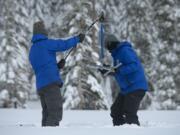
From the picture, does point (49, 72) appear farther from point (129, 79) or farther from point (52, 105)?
point (129, 79)

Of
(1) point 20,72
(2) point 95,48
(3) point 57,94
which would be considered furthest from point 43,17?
(3) point 57,94

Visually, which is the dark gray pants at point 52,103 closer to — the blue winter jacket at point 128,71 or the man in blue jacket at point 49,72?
the man in blue jacket at point 49,72

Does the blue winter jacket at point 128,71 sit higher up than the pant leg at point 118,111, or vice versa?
the blue winter jacket at point 128,71

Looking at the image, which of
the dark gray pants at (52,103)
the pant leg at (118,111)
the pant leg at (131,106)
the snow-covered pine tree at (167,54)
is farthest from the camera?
the snow-covered pine tree at (167,54)

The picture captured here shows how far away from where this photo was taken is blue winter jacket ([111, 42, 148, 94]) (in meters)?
9.45

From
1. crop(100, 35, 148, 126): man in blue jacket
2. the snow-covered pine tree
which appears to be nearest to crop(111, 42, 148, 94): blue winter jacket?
crop(100, 35, 148, 126): man in blue jacket

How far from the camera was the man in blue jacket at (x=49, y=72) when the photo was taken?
9023 millimetres

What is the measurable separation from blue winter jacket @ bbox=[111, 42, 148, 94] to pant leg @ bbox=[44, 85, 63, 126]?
52.2 inches

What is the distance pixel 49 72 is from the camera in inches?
356

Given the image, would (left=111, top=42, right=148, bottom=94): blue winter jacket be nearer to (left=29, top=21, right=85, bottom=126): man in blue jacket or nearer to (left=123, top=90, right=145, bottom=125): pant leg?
(left=123, top=90, right=145, bottom=125): pant leg

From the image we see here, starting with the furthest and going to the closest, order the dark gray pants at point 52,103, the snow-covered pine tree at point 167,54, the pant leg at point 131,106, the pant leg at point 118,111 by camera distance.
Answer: the snow-covered pine tree at point 167,54
the pant leg at point 118,111
the pant leg at point 131,106
the dark gray pants at point 52,103

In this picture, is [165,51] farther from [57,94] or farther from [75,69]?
[57,94]

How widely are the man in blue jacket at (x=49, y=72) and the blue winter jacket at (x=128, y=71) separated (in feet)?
3.20

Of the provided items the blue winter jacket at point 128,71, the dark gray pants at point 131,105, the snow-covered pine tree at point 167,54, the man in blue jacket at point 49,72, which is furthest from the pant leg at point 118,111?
the snow-covered pine tree at point 167,54
